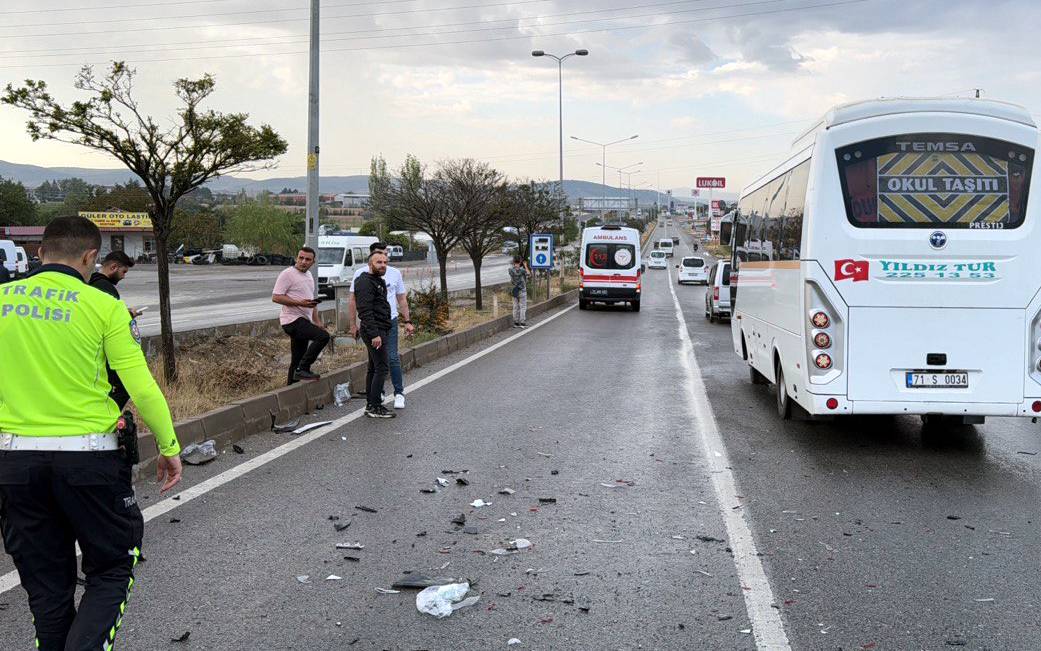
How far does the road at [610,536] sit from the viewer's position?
14.3 feet

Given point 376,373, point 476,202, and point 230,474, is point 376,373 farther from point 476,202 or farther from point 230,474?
point 476,202

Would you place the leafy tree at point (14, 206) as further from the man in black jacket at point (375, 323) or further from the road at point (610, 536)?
the road at point (610, 536)

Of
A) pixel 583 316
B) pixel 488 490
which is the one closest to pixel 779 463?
pixel 488 490

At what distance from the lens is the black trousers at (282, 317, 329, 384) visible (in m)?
10.8

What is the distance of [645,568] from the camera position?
521cm

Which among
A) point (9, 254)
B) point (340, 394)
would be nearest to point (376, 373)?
point (340, 394)

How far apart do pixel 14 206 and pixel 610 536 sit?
333ft

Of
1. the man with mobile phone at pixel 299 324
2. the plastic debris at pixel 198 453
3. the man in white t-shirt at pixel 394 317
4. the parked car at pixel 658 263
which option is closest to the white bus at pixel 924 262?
the man in white t-shirt at pixel 394 317

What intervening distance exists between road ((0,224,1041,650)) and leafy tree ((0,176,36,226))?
94223 mm

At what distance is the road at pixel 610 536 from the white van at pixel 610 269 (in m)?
20.7

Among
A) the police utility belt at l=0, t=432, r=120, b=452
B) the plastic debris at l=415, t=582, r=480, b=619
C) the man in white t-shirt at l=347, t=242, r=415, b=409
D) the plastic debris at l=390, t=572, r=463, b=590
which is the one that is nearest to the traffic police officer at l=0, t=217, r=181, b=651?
the police utility belt at l=0, t=432, r=120, b=452

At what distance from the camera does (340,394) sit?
11.1 meters

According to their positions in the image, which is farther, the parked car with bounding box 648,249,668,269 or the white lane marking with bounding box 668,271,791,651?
the parked car with bounding box 648,249,668,269

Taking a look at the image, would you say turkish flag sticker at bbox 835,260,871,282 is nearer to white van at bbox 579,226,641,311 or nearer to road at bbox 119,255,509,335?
road at bbox 119,255,509,335
